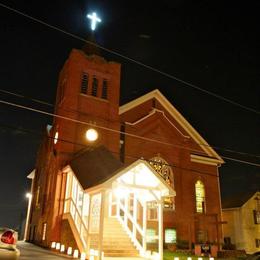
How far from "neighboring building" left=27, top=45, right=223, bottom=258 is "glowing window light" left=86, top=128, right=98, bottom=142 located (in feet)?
0.86

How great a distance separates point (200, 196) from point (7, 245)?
2498 cm

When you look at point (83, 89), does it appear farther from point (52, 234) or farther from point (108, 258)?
point (108, 258)

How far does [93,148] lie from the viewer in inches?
803

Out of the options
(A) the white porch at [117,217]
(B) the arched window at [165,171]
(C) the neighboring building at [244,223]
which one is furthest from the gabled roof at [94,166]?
(C) the neighboring building at [244,223]

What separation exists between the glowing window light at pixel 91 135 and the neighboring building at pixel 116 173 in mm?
262

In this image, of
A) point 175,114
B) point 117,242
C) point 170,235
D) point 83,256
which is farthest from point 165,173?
point 83,256

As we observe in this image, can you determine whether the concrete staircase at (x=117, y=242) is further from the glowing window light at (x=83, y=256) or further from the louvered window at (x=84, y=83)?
the louvered window at (x=84, y=83)

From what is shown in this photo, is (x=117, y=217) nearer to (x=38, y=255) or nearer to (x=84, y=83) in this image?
(x=38, y=255)

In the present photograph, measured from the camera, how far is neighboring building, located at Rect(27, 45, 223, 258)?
16.4 meters

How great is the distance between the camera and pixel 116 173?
47.5 feet

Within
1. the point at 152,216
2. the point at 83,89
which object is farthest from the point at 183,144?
the point at 83,89

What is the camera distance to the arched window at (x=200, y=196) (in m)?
29.1

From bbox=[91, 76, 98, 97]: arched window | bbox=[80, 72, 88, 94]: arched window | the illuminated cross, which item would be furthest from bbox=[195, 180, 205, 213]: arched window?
the illuminated cross

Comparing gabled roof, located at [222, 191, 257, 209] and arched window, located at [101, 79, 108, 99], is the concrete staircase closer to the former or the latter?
arched window, located at [101, 79, 108, 99]
